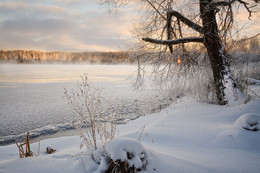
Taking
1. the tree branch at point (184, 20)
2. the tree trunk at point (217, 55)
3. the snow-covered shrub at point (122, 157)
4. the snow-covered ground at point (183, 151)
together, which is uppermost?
the tree branch at point (184, 20)

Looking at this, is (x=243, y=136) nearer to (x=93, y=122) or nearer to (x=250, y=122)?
(x=250, y=122)

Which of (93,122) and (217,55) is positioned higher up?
(217,55)

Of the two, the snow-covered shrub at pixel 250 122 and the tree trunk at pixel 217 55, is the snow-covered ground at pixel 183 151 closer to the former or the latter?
the snow-covered shrub at pixel 250 122

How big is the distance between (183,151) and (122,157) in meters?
1.11

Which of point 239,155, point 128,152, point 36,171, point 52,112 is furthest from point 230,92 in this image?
point 52,112

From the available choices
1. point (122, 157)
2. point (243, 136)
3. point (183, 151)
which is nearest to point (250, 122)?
point (243, 136)

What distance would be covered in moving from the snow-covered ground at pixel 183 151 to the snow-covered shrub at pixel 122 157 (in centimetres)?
1

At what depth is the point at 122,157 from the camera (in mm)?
1713

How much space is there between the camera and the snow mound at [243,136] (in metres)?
2.49

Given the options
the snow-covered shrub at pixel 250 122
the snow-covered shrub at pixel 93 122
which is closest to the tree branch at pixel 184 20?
the snow-covered shrub at pixel 250 122

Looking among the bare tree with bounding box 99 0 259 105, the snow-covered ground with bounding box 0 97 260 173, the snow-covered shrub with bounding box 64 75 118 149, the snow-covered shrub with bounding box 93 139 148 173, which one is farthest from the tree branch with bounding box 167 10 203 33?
the snow-covered shrub with bounding box 93 139 148 173

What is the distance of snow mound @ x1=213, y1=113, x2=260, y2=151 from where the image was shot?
2.49m

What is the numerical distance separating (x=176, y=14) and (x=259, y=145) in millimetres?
4579

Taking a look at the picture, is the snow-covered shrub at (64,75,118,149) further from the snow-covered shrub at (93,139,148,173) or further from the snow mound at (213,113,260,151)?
the snow mound at (213,113,260,151)
